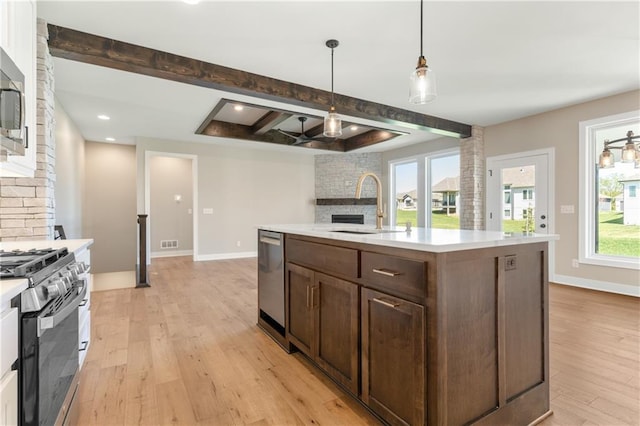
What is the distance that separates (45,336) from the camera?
108 centimetres

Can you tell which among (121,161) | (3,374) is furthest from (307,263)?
(121,161)

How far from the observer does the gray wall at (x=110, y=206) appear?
6.39 metres

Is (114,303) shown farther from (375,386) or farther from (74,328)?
(375,386)

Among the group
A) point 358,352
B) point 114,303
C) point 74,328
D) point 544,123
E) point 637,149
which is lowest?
point 114,303

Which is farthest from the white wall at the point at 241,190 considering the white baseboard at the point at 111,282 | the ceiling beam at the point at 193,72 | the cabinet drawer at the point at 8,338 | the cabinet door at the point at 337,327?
the cabinet drawer at the point at 8,338

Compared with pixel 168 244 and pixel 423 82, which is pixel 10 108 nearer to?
pixel 423 82

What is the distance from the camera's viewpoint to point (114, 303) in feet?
12.4

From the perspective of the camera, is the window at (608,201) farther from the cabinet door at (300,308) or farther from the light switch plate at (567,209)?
the cabinet door at (300,308)

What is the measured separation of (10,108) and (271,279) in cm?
196

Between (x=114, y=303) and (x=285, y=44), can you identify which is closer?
(x=285, y=44)

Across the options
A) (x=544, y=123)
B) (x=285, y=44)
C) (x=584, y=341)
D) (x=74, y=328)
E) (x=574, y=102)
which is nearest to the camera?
(x=74, y=328)

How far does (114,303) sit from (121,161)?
4054 mm

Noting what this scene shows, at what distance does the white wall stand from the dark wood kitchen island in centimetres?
558

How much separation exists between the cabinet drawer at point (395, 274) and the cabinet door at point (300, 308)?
0.60 metres
